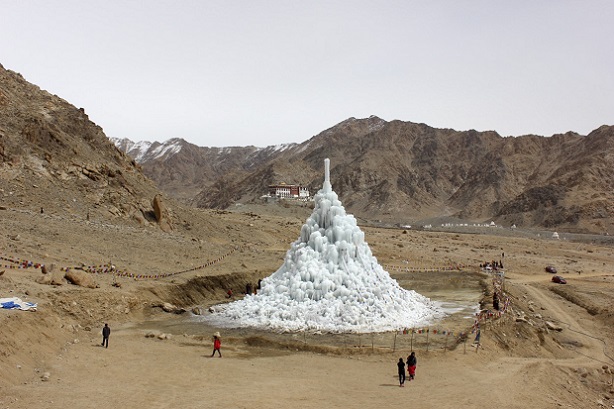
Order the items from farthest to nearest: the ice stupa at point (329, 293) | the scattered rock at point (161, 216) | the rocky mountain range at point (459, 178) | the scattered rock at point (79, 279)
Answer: the rocky mountain range at point (459, 178), the scattered rock at point (161, 216), the scattered rock at point (79, 279), the ice stupa at point (329, 293)

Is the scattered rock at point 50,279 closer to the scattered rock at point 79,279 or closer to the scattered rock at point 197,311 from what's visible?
the scattered rock at point 79,279

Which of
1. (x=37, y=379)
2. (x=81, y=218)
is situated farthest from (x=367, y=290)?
(x=81, y=218)

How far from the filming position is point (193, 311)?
2631 cm

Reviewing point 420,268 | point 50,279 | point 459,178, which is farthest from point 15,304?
point 459,178

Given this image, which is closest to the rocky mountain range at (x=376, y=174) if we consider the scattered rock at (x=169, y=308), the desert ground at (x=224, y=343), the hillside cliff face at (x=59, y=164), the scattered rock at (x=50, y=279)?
the hillside cliff face at (x=59, y=164)

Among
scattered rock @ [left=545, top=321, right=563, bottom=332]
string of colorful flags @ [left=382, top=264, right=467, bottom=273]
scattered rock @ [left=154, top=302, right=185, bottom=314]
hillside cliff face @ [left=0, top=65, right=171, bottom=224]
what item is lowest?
scattered rock @ [left=545, top=321, right=563, bottom=332]

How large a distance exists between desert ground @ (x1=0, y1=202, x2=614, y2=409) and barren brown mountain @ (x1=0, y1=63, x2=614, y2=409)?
85 millimetres

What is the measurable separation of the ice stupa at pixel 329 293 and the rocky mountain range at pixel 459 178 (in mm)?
71518

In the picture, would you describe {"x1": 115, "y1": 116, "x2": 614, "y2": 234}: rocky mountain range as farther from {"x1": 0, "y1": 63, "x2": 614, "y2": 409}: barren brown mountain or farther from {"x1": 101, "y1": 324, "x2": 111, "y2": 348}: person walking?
{"x1": 101, "y1": 324, "x2": 111, "y2": 348}: person walking

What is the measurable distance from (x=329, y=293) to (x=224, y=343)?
5693 millimetres

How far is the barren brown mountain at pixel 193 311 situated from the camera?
1412 cm

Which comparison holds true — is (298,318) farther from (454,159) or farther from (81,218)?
(454,159)

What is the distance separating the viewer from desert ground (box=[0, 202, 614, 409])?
538 inches

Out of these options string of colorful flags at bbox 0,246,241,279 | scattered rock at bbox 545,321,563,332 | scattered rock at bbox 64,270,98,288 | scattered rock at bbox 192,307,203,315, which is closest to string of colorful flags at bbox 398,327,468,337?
scattered rock at bbox 545,321,563,332
